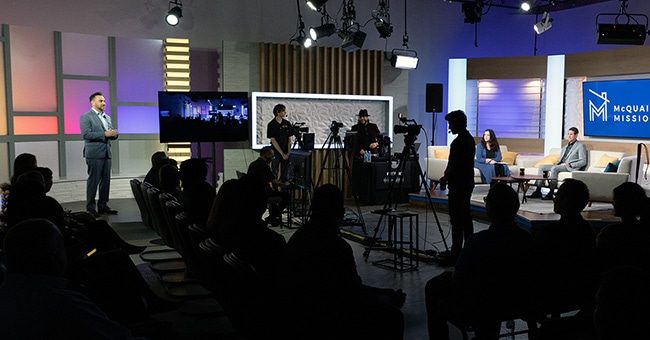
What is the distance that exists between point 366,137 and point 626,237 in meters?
7.07

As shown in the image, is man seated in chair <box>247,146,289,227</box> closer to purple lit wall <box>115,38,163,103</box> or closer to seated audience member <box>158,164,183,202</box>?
seated audience member <box>158,164,183,202</box>

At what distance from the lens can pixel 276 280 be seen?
2783 mm

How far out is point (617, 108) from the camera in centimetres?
1096

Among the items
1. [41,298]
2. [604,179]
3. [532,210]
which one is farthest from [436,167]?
[41,298]

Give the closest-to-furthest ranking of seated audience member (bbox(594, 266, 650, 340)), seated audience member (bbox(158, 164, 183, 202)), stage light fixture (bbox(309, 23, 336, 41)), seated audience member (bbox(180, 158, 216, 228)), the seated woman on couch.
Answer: seated audience member (bbox(594, 266, 650, 340))
seated audience member (bbox(180, 158, 216, 228))
seated audience member (bbox(158, 164, 183, 202))
stage light fixture (bbox(309, 23, 336, 41))
the seated woman on couch

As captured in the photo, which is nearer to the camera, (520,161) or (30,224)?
(30,224)

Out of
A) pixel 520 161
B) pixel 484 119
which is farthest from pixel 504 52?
pixel 520 161

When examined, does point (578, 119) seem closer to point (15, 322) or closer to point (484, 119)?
point (484, 119)

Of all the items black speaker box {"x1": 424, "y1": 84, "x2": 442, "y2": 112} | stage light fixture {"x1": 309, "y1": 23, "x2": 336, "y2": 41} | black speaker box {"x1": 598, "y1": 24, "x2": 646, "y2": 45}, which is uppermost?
stage light fixture {"x1": 309, "y1": 23, "x2": 336, "y2": 41}

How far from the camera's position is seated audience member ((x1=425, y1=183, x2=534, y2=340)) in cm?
291

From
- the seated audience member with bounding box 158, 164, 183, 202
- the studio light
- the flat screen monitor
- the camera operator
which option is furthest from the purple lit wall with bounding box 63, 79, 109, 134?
the studio light

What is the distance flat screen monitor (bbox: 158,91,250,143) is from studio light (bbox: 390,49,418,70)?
11.0 ft

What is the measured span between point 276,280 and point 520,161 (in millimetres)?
9692

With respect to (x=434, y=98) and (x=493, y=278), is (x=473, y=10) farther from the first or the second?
(x=493, y=278)
